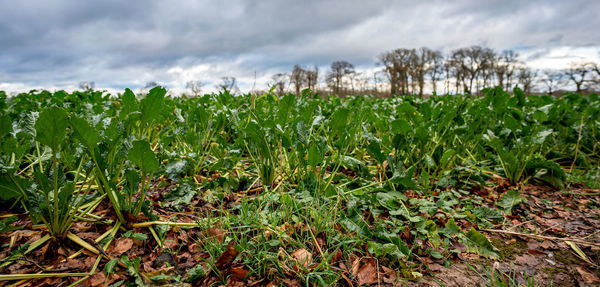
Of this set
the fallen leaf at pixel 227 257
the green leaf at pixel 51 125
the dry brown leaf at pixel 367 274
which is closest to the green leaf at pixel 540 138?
the dry brown leaf at pixel 367 274

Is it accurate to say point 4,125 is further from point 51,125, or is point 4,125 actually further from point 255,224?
point 255,224

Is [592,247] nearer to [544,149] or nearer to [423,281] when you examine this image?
[423,281]

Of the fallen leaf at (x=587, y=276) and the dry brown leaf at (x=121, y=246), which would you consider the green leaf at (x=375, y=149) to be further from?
the dry brown leaf at (x=121, y=246)

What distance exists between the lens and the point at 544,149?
3969 millimetres

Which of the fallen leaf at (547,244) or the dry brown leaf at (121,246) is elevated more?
the dry brown leaf at (121,246)

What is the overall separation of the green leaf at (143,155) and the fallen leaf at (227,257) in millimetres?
599

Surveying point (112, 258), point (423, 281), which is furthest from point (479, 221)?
point (112, 258)

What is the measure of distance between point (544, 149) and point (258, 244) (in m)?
4.28

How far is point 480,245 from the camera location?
1.83 m

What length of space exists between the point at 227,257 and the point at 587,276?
1.97 metres

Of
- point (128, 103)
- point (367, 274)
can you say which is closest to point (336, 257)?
point (367, 274)

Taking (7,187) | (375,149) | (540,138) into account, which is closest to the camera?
(7,187)

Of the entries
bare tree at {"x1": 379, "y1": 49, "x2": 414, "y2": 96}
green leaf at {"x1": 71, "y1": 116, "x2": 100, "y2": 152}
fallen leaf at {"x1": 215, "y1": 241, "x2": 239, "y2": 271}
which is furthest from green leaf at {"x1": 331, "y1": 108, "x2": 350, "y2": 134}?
bare tree at {"x1": 379, "y1": 49, "x2": 414, "y2": 96}

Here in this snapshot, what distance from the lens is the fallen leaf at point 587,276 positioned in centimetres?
161
